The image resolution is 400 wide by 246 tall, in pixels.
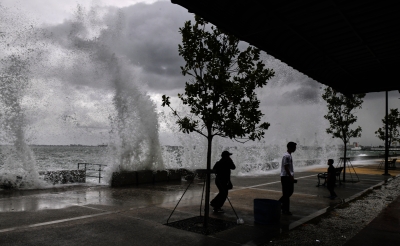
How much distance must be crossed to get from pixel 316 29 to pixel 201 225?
4.56 metres

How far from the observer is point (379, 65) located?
7.67m

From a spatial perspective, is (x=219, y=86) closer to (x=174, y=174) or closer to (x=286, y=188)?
(x=286, y=188)

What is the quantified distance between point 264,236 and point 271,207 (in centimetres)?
93

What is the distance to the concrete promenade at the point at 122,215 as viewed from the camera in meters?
5.12

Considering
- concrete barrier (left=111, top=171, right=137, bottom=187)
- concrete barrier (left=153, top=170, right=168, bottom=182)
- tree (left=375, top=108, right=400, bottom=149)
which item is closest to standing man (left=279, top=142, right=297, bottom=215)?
concrete barrier (left=111, top=171, right=137, bottom=187)

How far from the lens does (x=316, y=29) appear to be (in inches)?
220

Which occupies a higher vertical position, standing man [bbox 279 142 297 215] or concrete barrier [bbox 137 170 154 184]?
standing man [bbox 279 142 297 215]

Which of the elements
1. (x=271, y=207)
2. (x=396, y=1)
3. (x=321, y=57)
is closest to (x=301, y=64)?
(x=321, y=57)

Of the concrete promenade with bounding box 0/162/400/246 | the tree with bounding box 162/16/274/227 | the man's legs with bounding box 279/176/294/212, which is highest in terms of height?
the tree with bounding box 162/16/274/227

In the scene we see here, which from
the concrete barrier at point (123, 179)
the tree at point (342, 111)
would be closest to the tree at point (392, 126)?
the tree at point (342, 111)

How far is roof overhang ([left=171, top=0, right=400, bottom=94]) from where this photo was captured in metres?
4.73

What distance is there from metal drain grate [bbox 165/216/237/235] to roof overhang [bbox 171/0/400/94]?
3811 mm

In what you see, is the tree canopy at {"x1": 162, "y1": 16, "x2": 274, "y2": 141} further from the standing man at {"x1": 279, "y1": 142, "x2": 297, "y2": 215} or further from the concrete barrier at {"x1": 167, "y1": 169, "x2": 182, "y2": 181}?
the concrete barrier at {"x1": 167, "y1": 169, "x2": 182, "y2": 181}

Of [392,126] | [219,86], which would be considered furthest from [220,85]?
[392,126]
